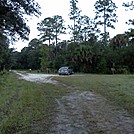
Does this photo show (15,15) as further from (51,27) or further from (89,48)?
(51,27)

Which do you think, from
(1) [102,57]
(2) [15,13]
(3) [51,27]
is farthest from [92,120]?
(3) [51,27]

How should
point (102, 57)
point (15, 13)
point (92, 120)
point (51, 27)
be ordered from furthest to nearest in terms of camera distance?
point (51, 27) < point (102, 57) < point (15, 13) < point (92, 120)

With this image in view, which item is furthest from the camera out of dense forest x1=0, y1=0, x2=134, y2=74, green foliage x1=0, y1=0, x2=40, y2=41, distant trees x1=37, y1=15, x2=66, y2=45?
distant trees x1=37, y1=15, x2=66, y2=45

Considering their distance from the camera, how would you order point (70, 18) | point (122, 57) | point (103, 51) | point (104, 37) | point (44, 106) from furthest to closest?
point (70, 18)
point (104, 37)
point (103, 51)
point (122, 57)
point (44, 106)

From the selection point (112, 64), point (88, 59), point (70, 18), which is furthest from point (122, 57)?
point (70, 18)

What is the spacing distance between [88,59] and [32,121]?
170 ft

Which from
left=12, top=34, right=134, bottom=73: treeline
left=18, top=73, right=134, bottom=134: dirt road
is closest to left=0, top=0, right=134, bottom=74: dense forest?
left=12, top=34, right=134, bottom=73: treeline

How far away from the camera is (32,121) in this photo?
941cm

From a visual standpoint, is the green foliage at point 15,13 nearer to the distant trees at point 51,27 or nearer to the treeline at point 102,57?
the treeline at point 102,57

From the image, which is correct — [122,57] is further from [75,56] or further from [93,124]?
[93,124]

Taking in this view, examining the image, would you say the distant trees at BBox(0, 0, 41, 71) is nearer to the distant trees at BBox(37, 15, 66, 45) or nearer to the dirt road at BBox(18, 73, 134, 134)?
the dirt road at BBox(18, 73, 134, 134)

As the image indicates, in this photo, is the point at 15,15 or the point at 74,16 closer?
the point at 15,15

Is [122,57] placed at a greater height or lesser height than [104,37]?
lesser

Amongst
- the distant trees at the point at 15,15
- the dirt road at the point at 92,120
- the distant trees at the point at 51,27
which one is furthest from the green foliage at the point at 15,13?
the distant trees at the point at 51,27
